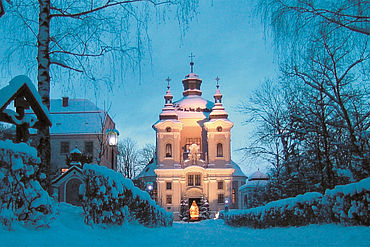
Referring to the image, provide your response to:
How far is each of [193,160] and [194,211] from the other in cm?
701

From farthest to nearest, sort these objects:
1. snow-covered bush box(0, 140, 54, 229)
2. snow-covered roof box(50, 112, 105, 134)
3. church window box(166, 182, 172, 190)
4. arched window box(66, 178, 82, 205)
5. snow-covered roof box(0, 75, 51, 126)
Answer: church window box(166, 182, 172, 190)
snow-covered roof box(50, 112, 105, 134)
arched window box(66, 178, 82, 205)
snow-covered roof box(0, 75, 51, 126)
snow-covered bush box(0, 140, 54, 229)

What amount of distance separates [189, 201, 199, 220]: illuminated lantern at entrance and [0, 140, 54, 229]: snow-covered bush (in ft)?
167

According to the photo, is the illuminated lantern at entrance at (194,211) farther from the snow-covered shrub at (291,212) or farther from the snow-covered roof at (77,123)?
the snow-covered shrub at (291,212)

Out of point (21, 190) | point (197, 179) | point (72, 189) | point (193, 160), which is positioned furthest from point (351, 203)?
point (197, 179)

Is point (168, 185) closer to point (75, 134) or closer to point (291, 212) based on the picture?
point (75, 134)

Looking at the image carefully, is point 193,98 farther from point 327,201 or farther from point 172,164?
point 327,201

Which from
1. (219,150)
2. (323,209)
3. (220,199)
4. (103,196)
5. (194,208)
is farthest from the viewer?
(219,150)

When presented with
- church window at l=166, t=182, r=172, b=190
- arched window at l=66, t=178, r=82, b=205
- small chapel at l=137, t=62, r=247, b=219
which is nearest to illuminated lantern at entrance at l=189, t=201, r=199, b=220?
small chapel at l=137, t=62, r=247, b=219

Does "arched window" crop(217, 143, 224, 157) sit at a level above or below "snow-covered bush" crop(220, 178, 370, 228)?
above

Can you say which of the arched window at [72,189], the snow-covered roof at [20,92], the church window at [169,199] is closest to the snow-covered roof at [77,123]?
the church window at [169,199]

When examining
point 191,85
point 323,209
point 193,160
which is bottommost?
point 323,209

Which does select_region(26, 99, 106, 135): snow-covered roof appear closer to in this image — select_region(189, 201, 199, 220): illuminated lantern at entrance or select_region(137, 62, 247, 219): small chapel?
select_region(137, 62, 247, 219): small chapel

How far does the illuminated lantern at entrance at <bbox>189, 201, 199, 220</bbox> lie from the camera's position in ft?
183

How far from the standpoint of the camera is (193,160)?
189 feet
